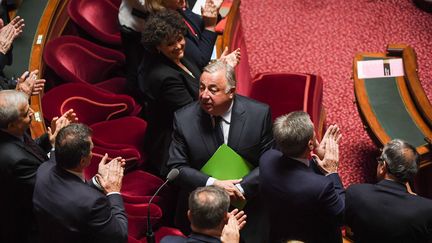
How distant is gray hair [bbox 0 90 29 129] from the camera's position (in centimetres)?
151

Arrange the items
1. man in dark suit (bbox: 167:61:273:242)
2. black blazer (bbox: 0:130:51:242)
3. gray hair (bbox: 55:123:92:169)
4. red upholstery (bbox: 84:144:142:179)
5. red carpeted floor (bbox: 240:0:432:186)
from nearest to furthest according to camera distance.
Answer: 1. gray hair (bbox: 55:123:92:169)
2. black blazer (bbox: 0:130:51:242)
3. man in dark suit (bbox: 167:61:273:242)
4. red upholstery (bbox: 84:144:142:179)
5. red carpeted floor (bbox: 240:0:432:186)

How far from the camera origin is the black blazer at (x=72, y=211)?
1.39 meters

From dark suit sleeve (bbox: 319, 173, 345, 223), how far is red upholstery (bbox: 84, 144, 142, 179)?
0.66 m

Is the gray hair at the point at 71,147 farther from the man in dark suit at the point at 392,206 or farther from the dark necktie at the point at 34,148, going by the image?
the man in dark suit at the point at 392,206

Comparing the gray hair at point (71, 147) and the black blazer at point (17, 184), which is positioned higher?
the gray hair at point (71, 147)

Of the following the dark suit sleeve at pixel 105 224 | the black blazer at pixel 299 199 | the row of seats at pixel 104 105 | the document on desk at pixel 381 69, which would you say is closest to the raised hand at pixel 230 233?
the black blazer at pixel 299 199

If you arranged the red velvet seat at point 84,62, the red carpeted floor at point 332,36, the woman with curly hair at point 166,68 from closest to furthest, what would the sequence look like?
the woman with curly hair at point 166,68 → the red velvet seat at point 84,62 → the red carpeted floor at point 332,36

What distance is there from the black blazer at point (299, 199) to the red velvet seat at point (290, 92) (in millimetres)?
766

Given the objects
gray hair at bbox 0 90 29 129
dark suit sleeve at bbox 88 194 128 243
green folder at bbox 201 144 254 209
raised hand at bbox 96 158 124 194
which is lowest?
dark suit sleeve at bbox 88 194 128 243

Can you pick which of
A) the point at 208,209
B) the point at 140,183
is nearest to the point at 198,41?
the point at 140,183

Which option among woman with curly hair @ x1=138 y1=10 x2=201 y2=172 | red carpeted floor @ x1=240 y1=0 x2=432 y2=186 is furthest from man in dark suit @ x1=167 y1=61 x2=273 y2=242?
red carpeted floor @ x1=240 y1=0 x2=432 y2=186

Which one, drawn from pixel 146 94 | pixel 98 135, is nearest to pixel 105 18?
pixel 98 135

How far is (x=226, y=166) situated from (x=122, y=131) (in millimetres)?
537

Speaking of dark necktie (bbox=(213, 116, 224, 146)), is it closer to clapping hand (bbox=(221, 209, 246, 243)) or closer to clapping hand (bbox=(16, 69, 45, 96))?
clapping hand (bbox=(221, 209, 246, 243))
